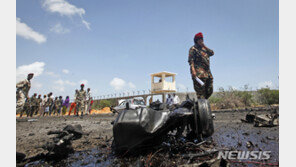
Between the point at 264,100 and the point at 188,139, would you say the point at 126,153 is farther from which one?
the point at 264,100

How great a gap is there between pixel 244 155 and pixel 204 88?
2199 mm

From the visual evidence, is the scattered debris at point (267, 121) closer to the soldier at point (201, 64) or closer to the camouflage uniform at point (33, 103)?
the soldier at point (201, 64)

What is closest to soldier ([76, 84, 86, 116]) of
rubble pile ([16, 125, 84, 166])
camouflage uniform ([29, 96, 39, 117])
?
camouflage uniform ([29, 96, 39, 117])

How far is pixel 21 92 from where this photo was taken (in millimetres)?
6742

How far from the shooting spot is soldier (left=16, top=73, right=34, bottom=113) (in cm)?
658

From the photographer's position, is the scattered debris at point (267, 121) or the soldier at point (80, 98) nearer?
the scattered debris at point (267, 121)

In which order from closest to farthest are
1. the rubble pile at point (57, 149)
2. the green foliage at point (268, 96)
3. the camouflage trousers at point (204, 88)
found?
the rubble pile at point (57, 149) < the camouflage trousers at point (204, 88) < the green foliage at point (268, 96)

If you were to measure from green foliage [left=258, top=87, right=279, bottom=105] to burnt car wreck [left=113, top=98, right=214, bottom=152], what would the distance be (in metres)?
15.3

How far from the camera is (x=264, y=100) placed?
13.6 meters

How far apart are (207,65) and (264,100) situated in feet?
44.0

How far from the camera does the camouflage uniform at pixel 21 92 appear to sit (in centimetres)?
658

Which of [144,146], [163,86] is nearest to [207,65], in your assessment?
[144,146]

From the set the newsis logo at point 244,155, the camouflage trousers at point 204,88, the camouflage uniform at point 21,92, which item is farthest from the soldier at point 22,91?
the newsis logo at point 244,155

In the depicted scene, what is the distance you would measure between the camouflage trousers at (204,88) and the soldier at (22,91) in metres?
7.26
